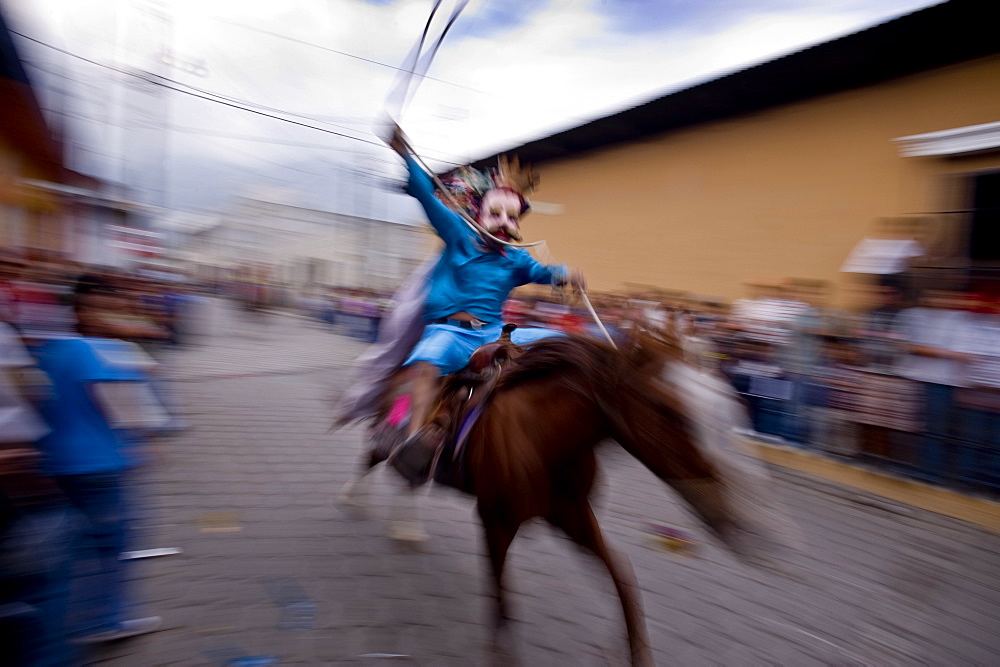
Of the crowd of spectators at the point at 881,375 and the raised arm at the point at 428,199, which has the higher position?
the raised arm at the point at 428,199

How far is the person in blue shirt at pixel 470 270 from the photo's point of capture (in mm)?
3346

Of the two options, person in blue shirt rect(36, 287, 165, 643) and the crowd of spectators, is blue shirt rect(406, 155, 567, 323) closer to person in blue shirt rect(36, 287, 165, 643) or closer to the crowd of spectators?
person in blue shirt rect(36, 287, 165, 643)

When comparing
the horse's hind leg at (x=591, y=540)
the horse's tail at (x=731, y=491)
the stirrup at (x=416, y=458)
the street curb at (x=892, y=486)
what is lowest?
the street curb at (x=892, y=486)

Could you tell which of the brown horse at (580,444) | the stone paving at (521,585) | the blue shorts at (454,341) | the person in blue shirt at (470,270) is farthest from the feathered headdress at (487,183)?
the stone paving at (521,585)

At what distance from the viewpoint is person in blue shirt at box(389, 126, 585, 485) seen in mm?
3346

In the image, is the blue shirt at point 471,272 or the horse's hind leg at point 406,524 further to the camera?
the horse's hind leg at point 406,524

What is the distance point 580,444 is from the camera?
8.44 feet

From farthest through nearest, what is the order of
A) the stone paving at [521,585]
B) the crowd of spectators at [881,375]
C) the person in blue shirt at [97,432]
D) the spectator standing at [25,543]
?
the crowd of spectators at [881,375]
the stone paving at [521,585]
the person in blue shirt at [97,432]
the spectator standing at [25,543]

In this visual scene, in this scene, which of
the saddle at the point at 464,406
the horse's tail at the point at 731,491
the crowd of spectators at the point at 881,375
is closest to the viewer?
the horse's tail at the point at 731,491

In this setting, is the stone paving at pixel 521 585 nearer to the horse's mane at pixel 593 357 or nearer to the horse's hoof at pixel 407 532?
the horse's hoof at pixel 407 532

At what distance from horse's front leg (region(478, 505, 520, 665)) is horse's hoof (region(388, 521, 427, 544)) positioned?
1.41 m

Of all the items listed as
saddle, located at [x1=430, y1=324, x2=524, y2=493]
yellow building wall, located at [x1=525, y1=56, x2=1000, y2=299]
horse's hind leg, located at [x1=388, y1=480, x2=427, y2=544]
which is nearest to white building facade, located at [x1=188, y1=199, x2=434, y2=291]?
yellow building wall, located at [x1=525, y1=56, x2=1000, y2=299]

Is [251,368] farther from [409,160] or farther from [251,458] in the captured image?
[409,160]

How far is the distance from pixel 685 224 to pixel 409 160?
29.1 feet
